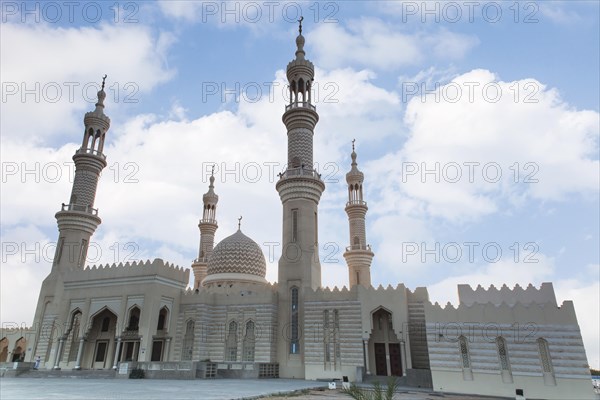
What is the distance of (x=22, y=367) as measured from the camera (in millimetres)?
29516

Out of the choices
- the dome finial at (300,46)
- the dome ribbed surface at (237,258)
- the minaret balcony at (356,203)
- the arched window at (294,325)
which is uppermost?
the dome finial at (300,46)

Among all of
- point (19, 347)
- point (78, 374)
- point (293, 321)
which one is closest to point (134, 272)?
point (78, 374)

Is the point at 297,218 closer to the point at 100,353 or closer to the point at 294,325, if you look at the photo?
the point at 294,325

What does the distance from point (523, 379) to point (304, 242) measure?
16.4 m

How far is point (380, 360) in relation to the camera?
28.7m

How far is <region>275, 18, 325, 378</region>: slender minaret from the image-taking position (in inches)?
1185

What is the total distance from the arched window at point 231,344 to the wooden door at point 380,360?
1011 centimetres

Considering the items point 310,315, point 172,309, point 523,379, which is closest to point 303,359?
point 310,315

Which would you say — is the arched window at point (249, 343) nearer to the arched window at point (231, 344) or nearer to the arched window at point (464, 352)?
the arched window at point (231, 344)

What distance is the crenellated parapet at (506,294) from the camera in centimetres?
2558

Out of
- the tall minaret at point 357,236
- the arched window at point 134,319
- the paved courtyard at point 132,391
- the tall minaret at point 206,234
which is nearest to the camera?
the paved courtyard at point 132,391

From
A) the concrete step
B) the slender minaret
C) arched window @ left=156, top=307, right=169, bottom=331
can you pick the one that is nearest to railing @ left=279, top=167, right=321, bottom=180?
the slender minaret

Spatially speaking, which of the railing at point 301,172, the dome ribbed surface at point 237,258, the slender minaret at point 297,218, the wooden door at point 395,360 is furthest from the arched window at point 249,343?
the railing at point 301,172

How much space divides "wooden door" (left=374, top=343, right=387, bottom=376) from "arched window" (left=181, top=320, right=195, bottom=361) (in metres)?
13.3
